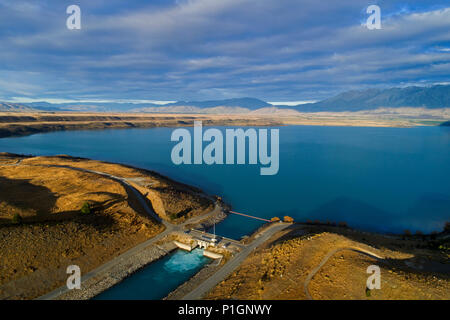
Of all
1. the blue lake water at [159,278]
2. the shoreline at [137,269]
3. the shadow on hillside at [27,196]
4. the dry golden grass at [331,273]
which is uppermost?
the shadow on hillside at [27,196]

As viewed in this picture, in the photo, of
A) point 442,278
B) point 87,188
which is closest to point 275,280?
point 442,278

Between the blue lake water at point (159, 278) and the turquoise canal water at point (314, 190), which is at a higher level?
the turquoise canal water at point (314, 190)

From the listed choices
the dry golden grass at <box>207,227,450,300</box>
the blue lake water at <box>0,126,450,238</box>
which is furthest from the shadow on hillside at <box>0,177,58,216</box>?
the dry golden grass at <box>207,227,450,300</box>

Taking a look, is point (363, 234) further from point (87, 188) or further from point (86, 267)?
point (87, 188)

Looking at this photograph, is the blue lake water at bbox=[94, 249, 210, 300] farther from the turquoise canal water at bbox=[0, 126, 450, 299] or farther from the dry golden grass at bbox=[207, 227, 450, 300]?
the dry golden grass at bbox=[207, 227, 450, 300]

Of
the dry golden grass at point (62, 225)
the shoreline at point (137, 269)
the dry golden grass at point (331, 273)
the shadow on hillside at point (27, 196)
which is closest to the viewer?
the dry golden grass at point (331, 273)

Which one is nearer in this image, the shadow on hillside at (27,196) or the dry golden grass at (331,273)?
the dry golden grass at (331,273)

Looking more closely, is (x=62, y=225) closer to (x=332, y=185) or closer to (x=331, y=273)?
(x=331, y=273)

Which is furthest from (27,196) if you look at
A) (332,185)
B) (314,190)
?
(332,185)

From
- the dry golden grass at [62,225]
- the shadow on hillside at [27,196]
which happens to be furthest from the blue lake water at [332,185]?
the shadow on hillside at [27,196]

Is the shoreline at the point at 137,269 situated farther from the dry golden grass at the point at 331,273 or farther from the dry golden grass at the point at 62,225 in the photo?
the dry golden grass at the point at 331,273
